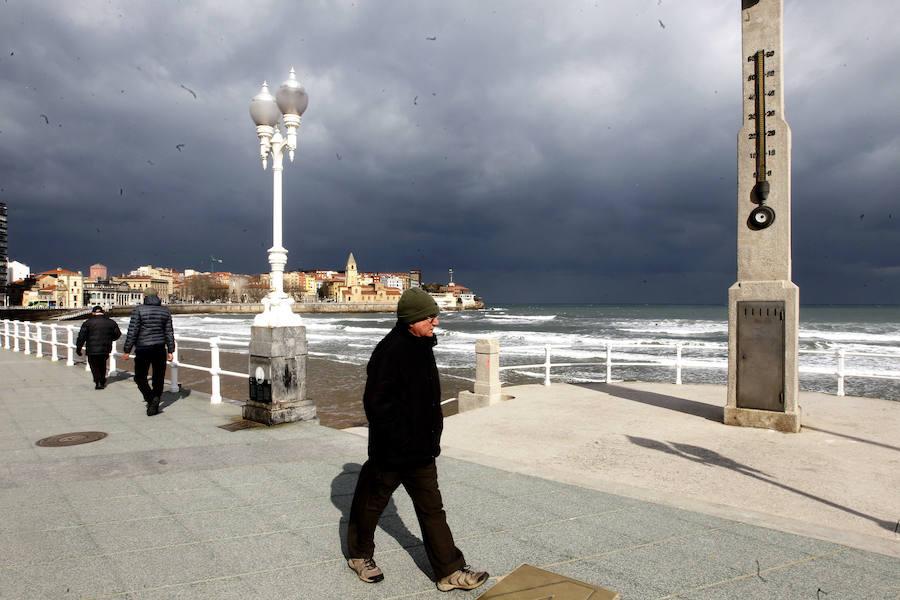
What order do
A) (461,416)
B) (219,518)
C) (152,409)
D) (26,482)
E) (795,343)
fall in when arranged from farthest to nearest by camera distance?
(461,416), (152,409), (795,343), (26,482), (219,518)

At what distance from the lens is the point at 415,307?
117 inches

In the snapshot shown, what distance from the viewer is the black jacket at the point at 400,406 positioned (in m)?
2.87

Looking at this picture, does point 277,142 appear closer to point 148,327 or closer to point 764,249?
point 148,327

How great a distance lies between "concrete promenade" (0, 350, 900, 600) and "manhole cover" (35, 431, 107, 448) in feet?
0.56

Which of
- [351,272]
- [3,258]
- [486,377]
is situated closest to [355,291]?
[351,272]

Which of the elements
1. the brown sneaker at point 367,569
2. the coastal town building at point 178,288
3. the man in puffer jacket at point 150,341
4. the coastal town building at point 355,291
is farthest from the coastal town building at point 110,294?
the brown sneaker at point 367,569

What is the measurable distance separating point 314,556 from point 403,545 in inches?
22.1

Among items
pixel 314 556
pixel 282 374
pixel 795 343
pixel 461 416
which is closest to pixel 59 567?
pixel 314 556

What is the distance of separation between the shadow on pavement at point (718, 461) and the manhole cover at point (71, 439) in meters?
6.36

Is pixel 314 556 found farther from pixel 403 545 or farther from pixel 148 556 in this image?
pixel 148 556

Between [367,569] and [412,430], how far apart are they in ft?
2.73

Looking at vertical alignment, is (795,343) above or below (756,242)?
below

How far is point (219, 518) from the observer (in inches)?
151

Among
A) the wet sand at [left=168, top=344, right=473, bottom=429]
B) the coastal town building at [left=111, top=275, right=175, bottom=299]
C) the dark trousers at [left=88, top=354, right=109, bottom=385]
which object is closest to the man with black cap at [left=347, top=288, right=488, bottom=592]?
the wet sand at [left=168, top=344, right=473, bottom=429]
